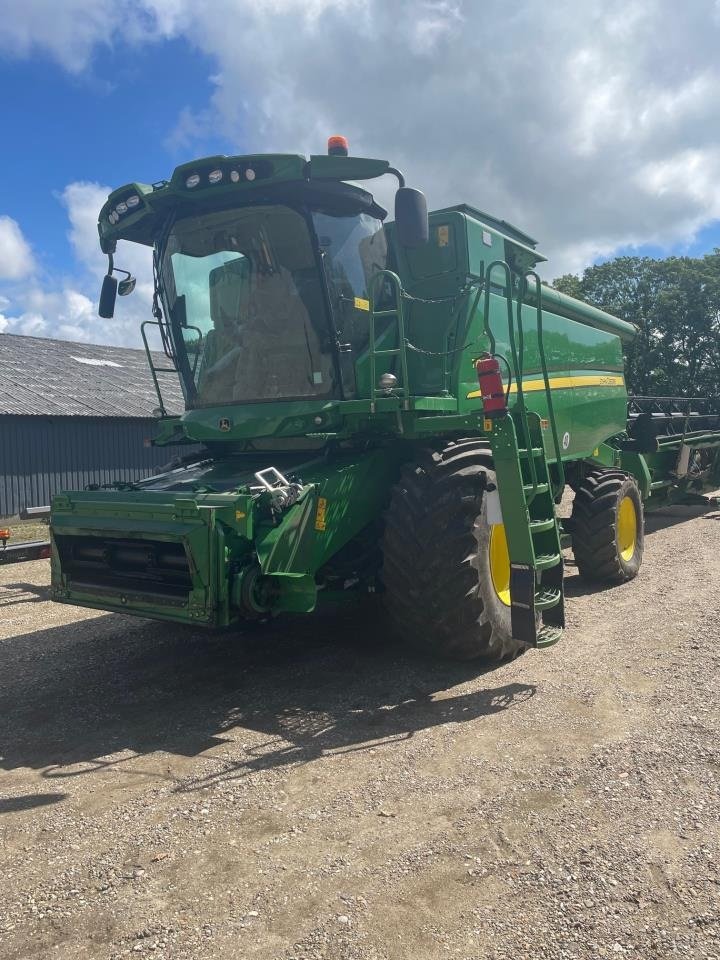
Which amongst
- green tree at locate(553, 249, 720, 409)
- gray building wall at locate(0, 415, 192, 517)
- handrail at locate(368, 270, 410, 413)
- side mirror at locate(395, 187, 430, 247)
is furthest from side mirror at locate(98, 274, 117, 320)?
green tree at locate(553, 249, 720, 409)

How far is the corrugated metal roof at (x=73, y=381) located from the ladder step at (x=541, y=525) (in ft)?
41.8

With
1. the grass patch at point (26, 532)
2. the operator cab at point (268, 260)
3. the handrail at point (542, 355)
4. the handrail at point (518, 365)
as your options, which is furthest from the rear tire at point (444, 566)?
the grass patch at point (26, 532)

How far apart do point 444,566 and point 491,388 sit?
1.16m

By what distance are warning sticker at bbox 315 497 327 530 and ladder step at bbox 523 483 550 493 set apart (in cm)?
139

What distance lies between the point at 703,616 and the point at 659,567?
232cm

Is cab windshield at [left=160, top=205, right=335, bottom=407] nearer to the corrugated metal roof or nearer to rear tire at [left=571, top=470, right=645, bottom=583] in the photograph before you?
rear tire at [left=571, top=470, right=645, bottom=583]

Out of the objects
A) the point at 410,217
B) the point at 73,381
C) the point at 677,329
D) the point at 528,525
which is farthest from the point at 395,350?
the point at 677,329

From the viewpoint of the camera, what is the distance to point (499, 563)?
5.42 meters

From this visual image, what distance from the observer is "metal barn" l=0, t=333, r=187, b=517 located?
16.3 meters

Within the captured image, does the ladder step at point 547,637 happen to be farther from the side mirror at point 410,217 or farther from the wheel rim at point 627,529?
the wheel rim at point 627,529

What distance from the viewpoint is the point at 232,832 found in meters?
3.25

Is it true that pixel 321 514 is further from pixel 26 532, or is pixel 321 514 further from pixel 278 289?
pixel 26 532

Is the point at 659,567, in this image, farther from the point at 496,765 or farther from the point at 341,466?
the point at 496,765

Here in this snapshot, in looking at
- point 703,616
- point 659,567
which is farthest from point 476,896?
point 659,567
